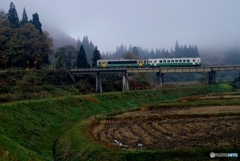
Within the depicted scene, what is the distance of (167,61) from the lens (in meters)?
75.9

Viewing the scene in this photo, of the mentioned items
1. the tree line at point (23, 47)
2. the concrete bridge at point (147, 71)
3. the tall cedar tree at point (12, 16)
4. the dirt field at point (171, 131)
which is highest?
the tall cedar tree at point (12, 16)

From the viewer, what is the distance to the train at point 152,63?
75.0 meters

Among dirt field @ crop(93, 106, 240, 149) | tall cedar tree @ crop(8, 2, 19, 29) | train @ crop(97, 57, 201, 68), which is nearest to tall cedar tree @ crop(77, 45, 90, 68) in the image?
train @ crop(97, 57, 201, 68)

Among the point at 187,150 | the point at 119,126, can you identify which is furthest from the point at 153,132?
the point at 187,150

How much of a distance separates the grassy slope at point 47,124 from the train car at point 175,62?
1292 inches

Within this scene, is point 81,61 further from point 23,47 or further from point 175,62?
point 175,62

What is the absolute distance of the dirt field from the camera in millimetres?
17438

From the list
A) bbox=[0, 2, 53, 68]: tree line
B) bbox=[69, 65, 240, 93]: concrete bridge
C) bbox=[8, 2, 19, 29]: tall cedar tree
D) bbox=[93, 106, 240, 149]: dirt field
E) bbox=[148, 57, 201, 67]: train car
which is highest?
bbox=[8, 2, 19, 29]: tall cedar tree

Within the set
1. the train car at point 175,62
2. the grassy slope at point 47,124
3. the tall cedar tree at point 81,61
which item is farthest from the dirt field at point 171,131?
the tall cedar tree at point 81,61

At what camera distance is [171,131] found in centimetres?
2202

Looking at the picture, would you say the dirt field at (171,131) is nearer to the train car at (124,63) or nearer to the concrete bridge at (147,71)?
the concrete bridge at (147,71)

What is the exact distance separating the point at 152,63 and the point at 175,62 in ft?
20.5

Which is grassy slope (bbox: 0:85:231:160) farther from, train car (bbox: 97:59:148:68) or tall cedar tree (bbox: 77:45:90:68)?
tall cedar tree (bbox: 77:45:90:68)

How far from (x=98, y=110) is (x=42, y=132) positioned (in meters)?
15.0
